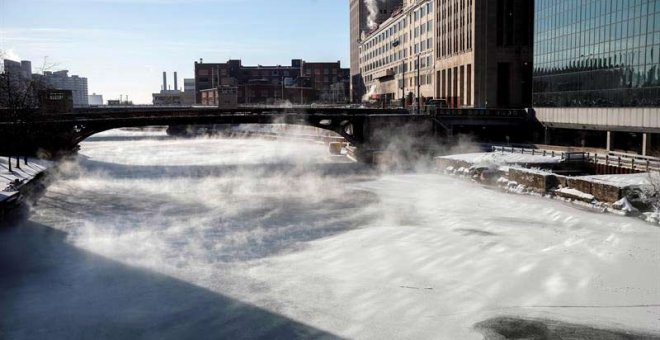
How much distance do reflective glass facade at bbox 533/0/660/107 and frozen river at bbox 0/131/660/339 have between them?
2235 cm

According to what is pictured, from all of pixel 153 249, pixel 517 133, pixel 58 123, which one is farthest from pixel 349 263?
pixel 517 133

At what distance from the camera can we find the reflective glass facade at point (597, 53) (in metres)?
55.3

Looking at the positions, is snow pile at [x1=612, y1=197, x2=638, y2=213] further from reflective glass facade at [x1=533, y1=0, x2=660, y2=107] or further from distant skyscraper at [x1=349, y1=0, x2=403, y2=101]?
distant skyscraper at [x1=349, y1=0, x2=403, y2=101]

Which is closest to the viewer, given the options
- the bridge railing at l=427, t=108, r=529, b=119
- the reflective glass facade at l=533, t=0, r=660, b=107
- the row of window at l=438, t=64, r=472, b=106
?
the reflective glass facade at l=533, t=0, r=660, b=107

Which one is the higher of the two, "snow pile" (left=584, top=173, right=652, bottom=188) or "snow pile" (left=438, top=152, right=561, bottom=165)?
"snow pile" (left=438, top=152, right=561, bottom=165)

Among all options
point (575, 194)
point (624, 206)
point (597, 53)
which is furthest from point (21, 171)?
point (597, 53)

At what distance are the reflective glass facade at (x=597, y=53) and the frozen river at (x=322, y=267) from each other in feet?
73.3

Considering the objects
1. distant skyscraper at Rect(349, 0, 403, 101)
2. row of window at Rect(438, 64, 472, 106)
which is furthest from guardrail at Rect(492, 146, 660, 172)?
distant skyscraper at Rect(349, 0, 403, 101)

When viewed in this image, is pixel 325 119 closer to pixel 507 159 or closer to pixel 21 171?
pixel 507 159

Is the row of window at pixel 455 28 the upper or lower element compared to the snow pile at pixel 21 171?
upper

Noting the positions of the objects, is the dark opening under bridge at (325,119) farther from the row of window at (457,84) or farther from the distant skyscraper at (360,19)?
the distant skyscraper at (360,19)

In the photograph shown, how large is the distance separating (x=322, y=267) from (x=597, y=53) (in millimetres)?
50118

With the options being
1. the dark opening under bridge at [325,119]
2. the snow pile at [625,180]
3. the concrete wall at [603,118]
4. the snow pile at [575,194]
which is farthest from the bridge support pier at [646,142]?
the dark opening under bridge at [325,119]

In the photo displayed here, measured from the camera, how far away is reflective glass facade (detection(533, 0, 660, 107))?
5528 centimetres
